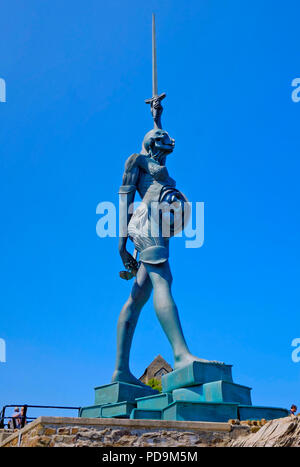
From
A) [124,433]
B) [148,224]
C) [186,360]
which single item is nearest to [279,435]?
[124,433]

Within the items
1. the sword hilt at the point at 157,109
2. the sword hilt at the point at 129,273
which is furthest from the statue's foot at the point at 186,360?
the sword hilt at the point at 157,109

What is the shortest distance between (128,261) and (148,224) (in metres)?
1.18

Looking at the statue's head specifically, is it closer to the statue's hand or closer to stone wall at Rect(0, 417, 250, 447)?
the statue's hand

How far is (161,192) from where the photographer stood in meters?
11.1

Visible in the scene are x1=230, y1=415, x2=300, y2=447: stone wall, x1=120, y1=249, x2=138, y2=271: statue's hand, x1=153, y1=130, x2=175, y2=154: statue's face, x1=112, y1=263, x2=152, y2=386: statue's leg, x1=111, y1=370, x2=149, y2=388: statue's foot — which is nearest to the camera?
x1=230, y1=415, x2=300, y2=447: stone wall

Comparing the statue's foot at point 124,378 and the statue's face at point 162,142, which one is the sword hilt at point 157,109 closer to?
the statue's face at point 162,142

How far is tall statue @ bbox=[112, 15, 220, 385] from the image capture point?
34.3ft

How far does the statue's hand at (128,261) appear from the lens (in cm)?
1157

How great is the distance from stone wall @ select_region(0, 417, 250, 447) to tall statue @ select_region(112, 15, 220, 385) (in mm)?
2422

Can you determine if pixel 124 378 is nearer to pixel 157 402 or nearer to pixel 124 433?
pixel 157 402

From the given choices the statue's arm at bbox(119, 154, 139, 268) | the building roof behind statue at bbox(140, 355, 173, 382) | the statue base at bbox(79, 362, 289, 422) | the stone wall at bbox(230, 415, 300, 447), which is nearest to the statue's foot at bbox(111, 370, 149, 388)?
the statue base at bbox(79, 362, 289, 422)
